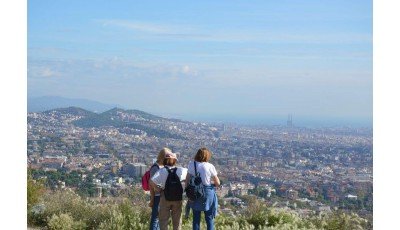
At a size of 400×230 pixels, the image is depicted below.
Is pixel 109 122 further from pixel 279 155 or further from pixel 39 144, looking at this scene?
pixel 279 155

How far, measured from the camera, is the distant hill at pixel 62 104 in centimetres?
1788

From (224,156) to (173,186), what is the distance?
6.30m

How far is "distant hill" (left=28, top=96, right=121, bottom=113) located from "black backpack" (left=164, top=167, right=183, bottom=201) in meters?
10.9

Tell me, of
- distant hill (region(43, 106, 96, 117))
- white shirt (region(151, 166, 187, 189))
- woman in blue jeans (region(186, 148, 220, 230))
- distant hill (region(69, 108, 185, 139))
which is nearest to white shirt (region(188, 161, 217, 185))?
woman in blue jeans (region(186, 148, 220, 230))

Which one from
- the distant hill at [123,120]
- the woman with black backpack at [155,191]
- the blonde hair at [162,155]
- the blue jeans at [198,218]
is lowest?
the blue jeans at [198,218]

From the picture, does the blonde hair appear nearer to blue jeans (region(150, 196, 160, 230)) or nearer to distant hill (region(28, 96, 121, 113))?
blue jeans (region(150, 196, 160, 230))

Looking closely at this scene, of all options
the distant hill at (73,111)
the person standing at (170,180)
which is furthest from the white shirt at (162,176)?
the distant hill at (73,111)

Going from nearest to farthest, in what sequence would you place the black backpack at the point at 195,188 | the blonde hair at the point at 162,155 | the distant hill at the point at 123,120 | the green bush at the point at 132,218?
the black backpack at the point at 195,188
the blonde hair at the point at 162,155
the green bush at the point at 132,218
the distant hill at the point at 123,120

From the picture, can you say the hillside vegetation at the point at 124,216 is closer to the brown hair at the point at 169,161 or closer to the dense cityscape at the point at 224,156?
the dense cityscape at the point at 224,156

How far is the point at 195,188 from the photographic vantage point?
6.57m

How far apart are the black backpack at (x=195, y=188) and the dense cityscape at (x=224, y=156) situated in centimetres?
161

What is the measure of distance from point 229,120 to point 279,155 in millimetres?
4210

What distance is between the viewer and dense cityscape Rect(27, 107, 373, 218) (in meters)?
10.2

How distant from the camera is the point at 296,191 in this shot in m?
11.1
